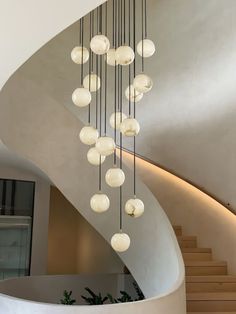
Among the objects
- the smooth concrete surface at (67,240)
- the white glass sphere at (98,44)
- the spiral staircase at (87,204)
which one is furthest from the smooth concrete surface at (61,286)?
the white glass sphere at (98,44)

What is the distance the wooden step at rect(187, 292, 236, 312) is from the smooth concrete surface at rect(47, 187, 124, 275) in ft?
18.3

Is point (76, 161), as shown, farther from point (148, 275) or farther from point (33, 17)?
point (33, 17)

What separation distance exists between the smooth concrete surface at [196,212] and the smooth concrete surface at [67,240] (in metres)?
3.30

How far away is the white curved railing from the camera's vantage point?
5.64 metres

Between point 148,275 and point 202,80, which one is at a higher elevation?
point 202,80

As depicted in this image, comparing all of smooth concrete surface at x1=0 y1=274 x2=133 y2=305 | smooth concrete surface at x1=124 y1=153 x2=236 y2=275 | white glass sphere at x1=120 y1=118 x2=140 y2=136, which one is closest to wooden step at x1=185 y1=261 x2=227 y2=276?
smooth concrete surface at x1=124 y1=153 x2=236 y2=275

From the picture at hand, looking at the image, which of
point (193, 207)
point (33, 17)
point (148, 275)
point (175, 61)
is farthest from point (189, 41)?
point (33, 17)

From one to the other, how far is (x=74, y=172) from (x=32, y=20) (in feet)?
13.2

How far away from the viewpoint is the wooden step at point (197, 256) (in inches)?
255

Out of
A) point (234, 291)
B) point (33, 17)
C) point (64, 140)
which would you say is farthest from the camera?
point (64, 140)

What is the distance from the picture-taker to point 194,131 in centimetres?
756

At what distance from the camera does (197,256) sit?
657 cm

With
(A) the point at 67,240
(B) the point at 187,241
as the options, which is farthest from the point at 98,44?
(A) the point at 67,240

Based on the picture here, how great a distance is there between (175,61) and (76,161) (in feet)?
10.7
